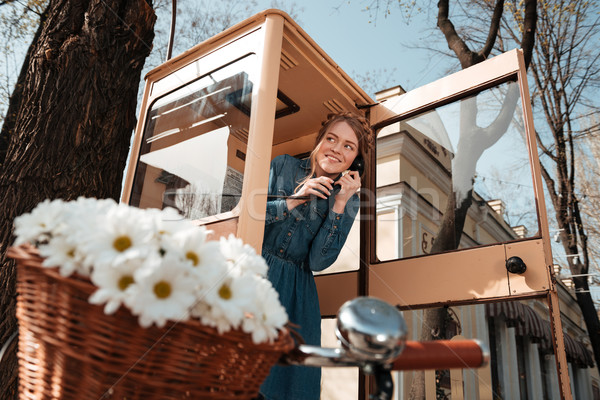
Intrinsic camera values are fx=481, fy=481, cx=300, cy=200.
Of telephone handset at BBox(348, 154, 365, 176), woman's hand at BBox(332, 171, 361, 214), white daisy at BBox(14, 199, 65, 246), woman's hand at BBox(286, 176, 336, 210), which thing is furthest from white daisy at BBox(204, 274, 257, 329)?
telephone handset at BBox(348, 154, 365, 176)

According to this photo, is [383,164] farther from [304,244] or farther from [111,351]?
[111,351]

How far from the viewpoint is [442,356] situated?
80 centimetres

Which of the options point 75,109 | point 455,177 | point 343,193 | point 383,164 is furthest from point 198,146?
point 455,177

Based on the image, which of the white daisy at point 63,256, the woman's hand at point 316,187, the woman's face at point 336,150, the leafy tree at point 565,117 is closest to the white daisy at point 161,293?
the white daisy at point 63,256

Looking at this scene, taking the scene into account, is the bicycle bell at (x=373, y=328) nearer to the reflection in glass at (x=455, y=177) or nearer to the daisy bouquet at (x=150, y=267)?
the daisy bouquet at (x=150, y=267)

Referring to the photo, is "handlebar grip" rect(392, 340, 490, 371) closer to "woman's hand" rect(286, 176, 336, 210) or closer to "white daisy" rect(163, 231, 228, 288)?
"white daisy" rect(163, 231, 228, 288)

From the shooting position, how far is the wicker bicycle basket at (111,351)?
66 cm

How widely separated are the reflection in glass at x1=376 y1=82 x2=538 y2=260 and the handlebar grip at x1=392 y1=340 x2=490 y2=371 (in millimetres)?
1959

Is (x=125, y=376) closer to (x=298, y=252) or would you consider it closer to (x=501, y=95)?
(x=298, y=252)

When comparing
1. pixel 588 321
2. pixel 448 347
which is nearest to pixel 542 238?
pixel 448 347

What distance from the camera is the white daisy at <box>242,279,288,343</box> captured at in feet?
2.33

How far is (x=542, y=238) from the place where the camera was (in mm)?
2418

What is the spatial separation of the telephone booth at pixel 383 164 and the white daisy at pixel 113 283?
1.44 meters

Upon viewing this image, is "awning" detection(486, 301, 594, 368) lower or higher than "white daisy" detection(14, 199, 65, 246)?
higher
